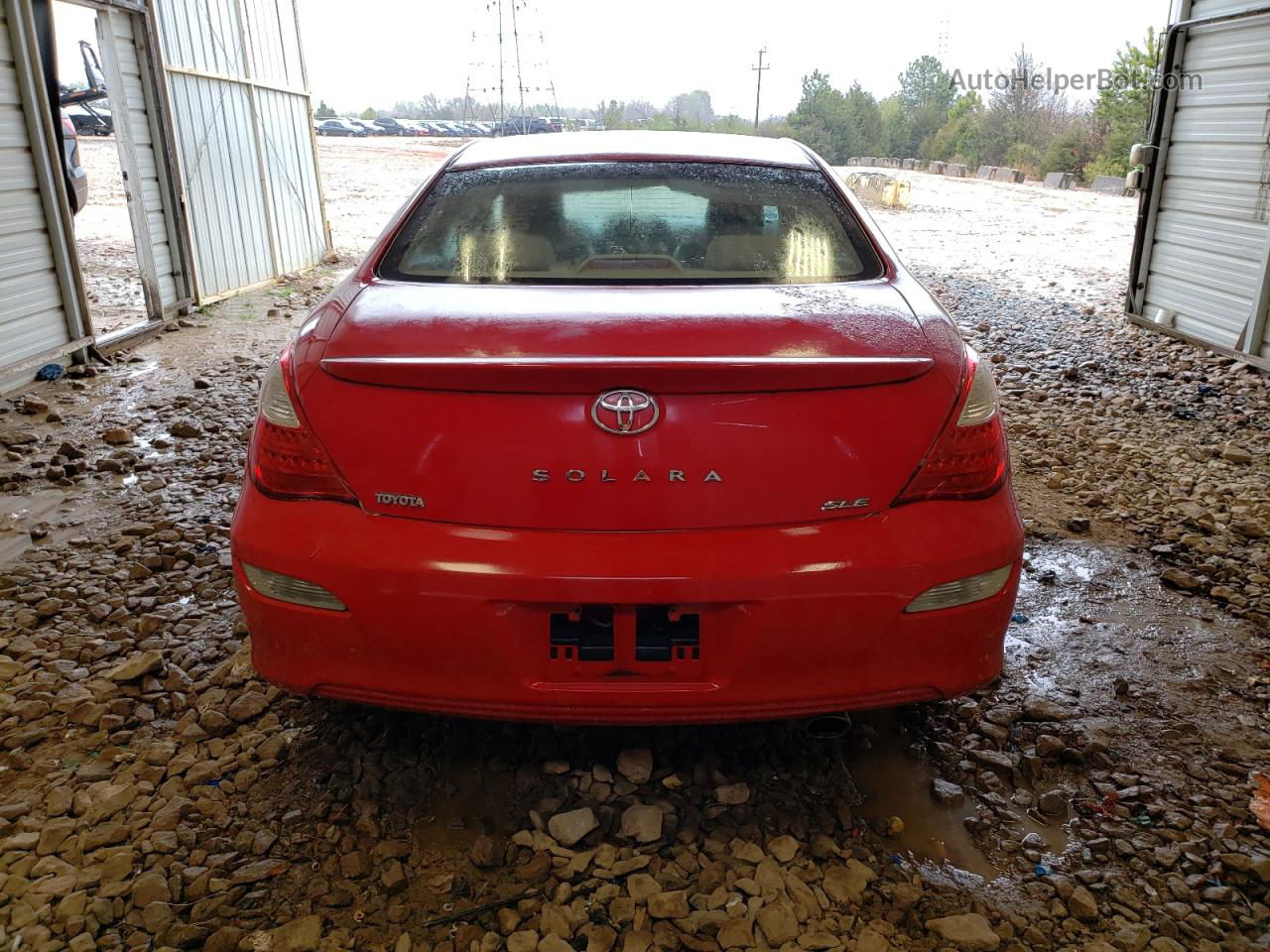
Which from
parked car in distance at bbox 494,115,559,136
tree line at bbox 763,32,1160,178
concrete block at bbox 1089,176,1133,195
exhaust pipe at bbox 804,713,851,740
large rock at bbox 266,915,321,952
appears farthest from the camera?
parked car in distance at bbox 494,115,559,136

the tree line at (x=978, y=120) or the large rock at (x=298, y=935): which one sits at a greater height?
the tree line at (x=978, y=120)

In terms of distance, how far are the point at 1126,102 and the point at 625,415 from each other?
93.0 ft

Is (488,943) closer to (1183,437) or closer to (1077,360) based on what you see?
(1183,437)

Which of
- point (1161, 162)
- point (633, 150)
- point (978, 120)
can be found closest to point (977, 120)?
point (978, 120)

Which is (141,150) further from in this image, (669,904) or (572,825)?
(669,904)

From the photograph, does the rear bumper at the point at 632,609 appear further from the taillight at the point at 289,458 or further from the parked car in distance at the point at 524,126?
the parked car in distance at the point at 524,126

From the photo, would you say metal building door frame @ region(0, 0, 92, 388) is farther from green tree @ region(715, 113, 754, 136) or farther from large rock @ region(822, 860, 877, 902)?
green tree @ region(715, 113, 754, 136)

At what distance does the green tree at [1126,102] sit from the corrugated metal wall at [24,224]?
24302 millimetres

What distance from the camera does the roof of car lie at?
9.14ft

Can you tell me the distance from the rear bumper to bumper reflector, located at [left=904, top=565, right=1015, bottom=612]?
0.02 m

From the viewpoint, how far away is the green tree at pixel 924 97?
37719 millimetres

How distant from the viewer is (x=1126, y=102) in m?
24.9

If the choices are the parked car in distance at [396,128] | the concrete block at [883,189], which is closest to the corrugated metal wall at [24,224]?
the concrete block at [883,189]

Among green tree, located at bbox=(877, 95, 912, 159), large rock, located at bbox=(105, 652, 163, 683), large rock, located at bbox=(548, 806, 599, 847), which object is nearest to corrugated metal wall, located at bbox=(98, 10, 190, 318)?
large rock, located at bbox=(105, 652, 163, 683)
